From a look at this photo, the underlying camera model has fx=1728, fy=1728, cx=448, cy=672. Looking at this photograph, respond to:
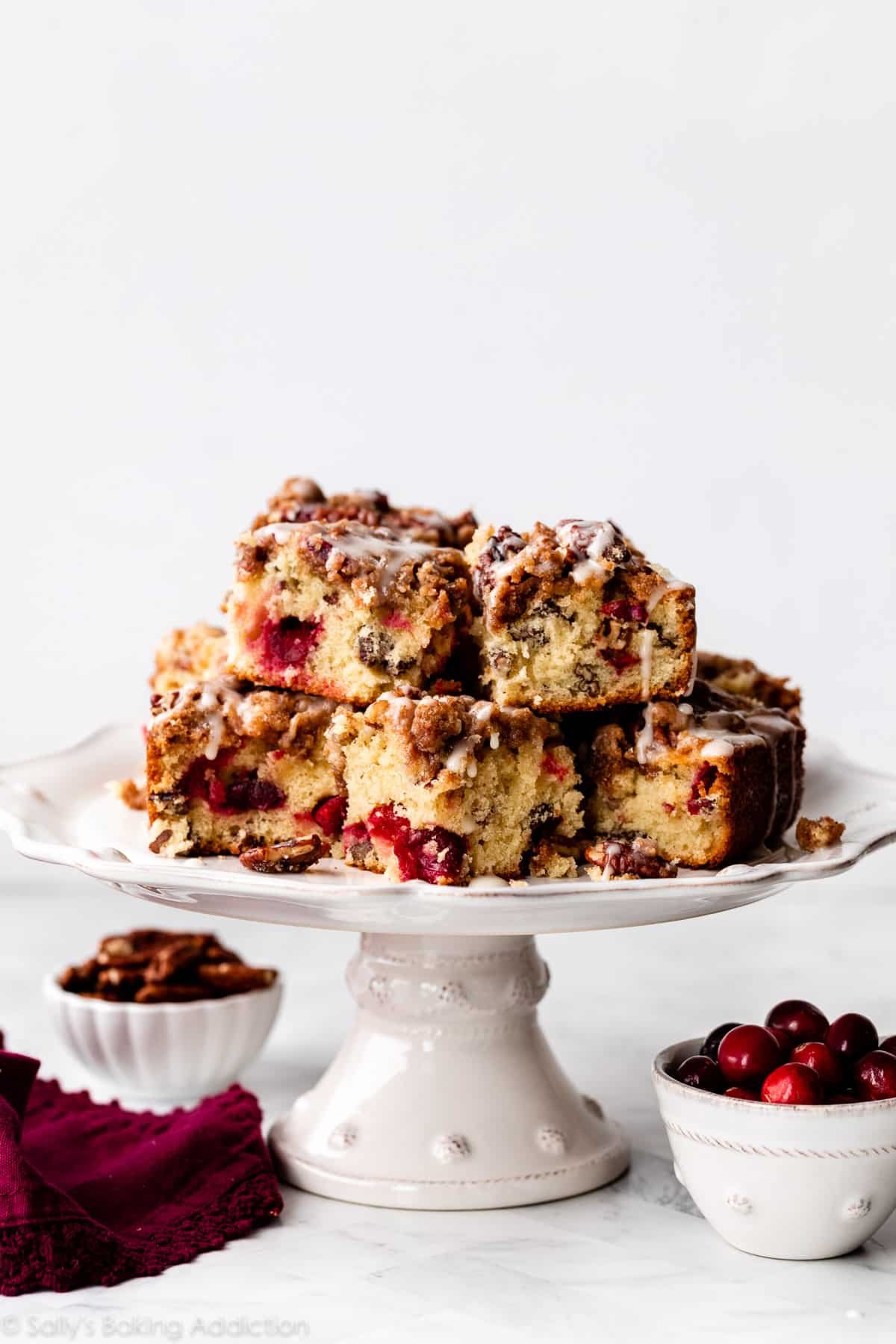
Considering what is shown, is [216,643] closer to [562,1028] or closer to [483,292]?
[562,1028]

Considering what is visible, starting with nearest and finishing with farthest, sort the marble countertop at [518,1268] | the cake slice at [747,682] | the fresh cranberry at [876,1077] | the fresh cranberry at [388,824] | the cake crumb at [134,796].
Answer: the marble countertop at [518,1268] < the fresh cranberry at [876,1077] < the fresh cranberry at [388,824] < the cake crumb at [134,796] < the cake slice at [747,682]

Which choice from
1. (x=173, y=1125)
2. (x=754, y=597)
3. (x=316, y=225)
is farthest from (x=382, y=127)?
(x=173, y=1125)

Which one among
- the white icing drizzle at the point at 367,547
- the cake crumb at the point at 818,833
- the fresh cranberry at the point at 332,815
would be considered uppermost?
the white icing drizzle at the point at 367,547

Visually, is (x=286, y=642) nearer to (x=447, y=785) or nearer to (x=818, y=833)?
(x=447, y=785)

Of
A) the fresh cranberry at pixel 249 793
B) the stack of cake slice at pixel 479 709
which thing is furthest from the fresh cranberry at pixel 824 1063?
the fresh cranberry at pixel 249 793

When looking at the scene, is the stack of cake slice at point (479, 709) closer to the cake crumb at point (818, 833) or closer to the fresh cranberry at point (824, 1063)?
the cake crumb at point (818, 833)
